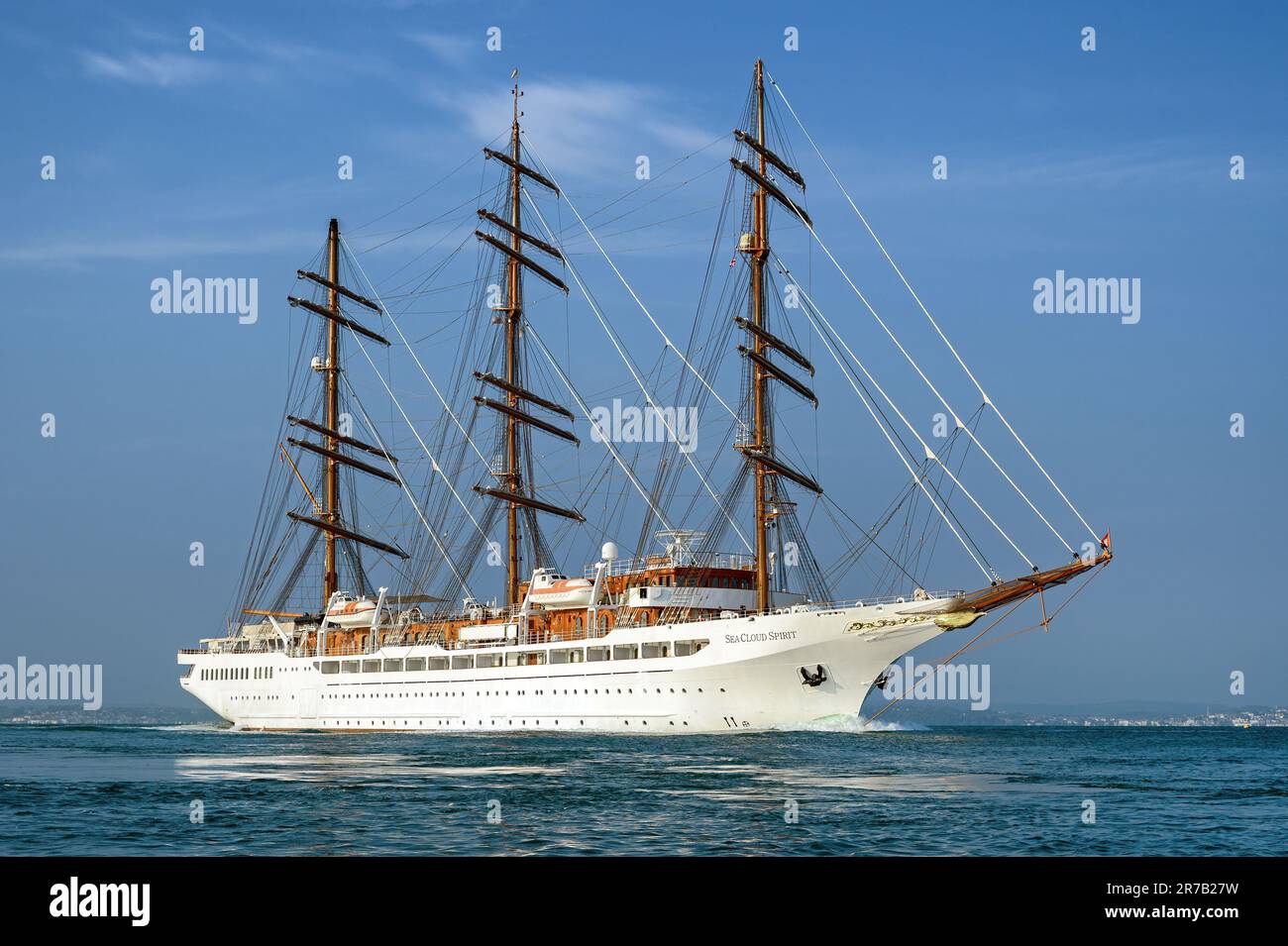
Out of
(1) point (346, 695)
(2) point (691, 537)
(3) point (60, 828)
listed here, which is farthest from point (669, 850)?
(1) point (346, 695)

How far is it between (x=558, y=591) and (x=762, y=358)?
52.9 ft

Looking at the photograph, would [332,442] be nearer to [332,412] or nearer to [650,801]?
[332,412]

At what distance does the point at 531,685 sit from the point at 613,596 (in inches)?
243

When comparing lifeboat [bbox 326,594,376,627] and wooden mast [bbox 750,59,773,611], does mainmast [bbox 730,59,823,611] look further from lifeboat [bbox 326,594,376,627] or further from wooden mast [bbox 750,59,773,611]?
lifeboat [bbox 326,594,376,627]

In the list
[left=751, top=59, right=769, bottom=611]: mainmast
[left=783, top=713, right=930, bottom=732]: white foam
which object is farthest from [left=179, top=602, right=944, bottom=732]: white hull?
[left=751, top=59, right=769, bottom=611]: mainmast

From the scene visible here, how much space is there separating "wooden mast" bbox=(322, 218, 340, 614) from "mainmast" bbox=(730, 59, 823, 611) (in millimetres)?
38948

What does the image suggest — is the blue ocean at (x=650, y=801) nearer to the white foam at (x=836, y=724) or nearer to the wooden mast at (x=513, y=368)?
the white foam at (x=836, y=724)

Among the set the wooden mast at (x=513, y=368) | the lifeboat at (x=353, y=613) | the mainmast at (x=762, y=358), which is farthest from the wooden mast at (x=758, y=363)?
the lifeboat at (x=353, y=613)

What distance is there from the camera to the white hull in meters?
53.5

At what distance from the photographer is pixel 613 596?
65.8 meters
